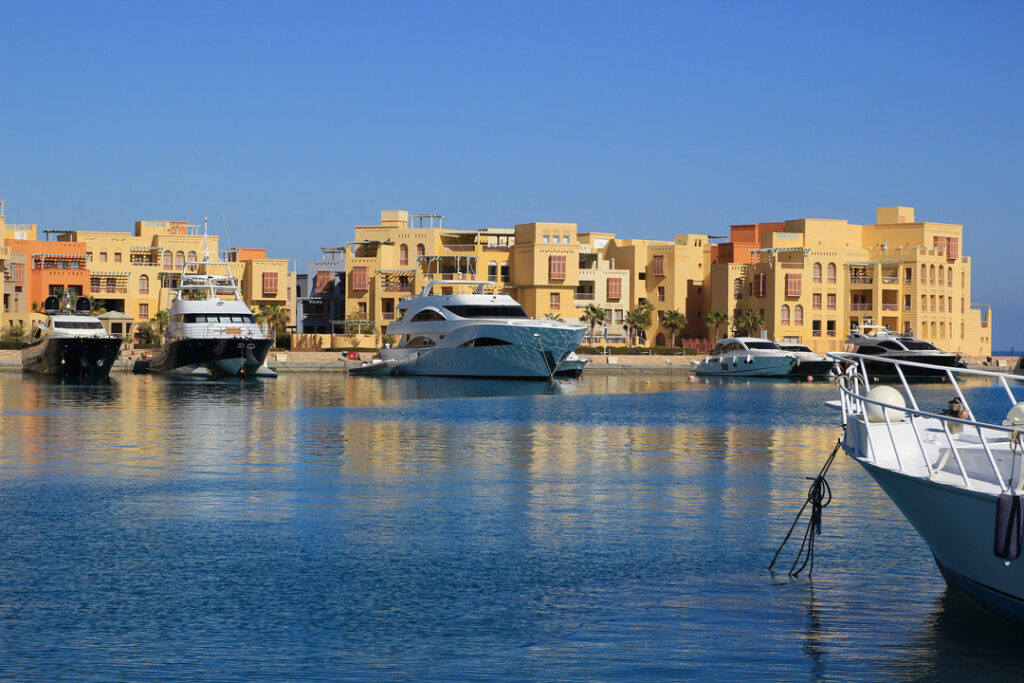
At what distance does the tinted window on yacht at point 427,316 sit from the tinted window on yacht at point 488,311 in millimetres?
1648

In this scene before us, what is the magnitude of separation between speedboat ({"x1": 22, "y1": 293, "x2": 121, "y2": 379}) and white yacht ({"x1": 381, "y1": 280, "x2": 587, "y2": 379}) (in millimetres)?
18802

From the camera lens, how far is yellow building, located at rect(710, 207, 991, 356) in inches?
4193

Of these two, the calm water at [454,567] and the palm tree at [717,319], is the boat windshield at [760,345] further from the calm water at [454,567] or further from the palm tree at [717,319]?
the calm water at [454,567]

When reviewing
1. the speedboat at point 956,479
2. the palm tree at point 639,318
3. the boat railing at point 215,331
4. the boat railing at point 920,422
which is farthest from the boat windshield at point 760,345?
the speedboat at point 956,479

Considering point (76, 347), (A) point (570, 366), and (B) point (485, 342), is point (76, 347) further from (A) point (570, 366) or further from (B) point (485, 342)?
(A) point (570, 366)

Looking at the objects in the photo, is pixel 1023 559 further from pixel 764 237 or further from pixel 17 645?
pixel 764 237

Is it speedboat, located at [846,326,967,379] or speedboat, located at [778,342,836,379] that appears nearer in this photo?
speedboat, located at [846,326,967,379]

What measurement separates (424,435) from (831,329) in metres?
75.3

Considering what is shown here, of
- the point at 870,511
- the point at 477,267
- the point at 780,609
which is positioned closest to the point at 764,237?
the point at 477,267

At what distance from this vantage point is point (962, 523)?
568 inches

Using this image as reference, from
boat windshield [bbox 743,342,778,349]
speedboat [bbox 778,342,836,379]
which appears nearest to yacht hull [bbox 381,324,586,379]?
boat windshield [bbox 743,342,778,349]

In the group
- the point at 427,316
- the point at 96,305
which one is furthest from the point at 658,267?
the point at 96,305

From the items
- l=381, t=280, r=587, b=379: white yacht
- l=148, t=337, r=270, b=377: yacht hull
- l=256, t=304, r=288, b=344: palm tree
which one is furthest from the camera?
l=256, t=304, r=288, b=344: palm tree

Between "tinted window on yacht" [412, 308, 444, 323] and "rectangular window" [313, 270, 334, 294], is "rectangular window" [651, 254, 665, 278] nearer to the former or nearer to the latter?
"rectangular window" [313, 270, 334, 294]
